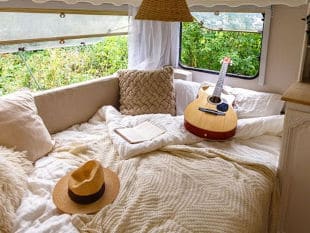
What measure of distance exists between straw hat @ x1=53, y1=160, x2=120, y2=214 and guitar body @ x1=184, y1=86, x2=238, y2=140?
29.7 inches

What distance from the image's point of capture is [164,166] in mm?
1785

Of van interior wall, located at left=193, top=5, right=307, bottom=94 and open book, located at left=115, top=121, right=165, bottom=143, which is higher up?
van interior wall, located at left=193, top=5, right=307, bottom=94

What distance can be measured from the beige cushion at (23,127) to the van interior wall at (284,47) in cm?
191

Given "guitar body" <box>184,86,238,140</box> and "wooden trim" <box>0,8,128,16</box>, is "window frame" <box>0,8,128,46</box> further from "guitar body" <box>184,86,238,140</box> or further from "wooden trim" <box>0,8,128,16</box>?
"guitar body" <box>184,86,238,140</box>

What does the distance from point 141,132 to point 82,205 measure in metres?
0.76

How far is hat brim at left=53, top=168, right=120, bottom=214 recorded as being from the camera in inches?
58.4

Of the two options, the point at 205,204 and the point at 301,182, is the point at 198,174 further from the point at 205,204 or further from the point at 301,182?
the point at 301,182

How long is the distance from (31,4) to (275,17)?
1947 mm

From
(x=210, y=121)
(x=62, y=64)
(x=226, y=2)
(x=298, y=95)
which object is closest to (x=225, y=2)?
(x=226, y=2)

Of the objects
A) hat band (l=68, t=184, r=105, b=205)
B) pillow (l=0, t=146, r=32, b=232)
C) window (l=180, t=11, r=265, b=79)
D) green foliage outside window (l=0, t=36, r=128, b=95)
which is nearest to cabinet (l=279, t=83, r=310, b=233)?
window (l=180, t=11, r=265, b=79)

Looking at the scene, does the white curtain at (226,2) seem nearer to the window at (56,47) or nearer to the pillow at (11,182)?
the window at (56,47)

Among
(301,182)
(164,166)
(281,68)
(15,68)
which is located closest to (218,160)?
(164,166)

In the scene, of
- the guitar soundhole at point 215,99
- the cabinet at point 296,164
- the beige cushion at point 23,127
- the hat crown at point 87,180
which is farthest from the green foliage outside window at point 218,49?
the hat crown at point 87,180

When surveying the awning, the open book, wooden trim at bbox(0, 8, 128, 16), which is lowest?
the open book
